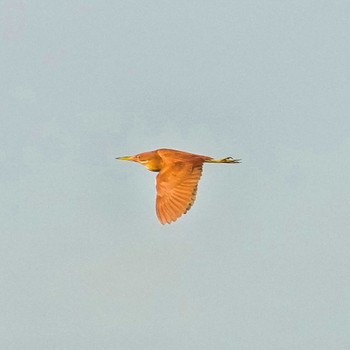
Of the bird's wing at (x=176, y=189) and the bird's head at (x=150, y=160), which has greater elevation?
the bird's head at (x=150, y=160)

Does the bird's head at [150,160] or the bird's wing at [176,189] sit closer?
the bird's wing at [176,189]

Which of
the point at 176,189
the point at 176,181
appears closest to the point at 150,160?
the point at 176,181

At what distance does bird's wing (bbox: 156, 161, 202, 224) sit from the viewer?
111 feet

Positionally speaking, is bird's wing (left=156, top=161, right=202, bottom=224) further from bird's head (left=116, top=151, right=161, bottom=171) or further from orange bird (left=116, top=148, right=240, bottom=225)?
bird's head (left=116, top=151, right=161, bottom=171)

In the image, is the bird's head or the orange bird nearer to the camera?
the orange bird

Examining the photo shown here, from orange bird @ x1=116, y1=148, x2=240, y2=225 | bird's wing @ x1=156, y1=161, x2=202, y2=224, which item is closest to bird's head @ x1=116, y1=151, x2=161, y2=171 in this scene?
orange bird @ x1=116, y1=148, x2=240, y2=225

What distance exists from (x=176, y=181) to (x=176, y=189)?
332 mm

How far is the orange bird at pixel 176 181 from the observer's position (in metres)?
33.8

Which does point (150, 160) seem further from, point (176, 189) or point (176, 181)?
point (176, 189)

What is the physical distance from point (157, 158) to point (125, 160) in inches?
88.5

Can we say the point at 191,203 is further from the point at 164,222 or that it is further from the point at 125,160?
the point at 125,160

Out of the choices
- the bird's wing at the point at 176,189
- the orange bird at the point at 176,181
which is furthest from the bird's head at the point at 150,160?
the bird's wing at the point at 176,189

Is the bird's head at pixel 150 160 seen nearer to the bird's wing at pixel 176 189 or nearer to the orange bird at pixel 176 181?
the orange bird at pixel 176 181

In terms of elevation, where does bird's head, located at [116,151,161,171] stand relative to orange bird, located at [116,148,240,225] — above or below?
above
